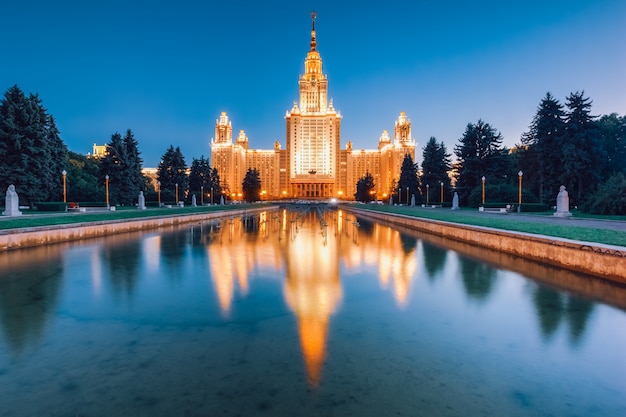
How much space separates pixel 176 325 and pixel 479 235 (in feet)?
45.8

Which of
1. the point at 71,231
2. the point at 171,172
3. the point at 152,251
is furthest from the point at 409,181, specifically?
the point at 152,251

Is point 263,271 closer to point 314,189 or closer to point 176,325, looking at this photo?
point 176,325

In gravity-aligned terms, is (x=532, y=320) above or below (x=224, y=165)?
below

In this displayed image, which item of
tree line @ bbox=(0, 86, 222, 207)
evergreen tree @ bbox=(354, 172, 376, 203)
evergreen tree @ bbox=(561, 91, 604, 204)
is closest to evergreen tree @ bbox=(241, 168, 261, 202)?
evergreen tree @ bbox=(354, 172, 376, 203)

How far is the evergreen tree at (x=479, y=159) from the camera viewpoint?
167ft

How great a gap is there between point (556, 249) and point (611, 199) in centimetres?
2153

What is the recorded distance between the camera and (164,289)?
8.65 meters

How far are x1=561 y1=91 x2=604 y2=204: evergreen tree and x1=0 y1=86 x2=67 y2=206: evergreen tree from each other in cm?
5353

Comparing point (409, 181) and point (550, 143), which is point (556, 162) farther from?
point (409, 181)

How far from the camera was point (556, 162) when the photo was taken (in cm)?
4334

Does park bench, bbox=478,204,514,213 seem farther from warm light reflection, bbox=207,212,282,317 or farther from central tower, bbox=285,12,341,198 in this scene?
central tower, bbox=285,12,341,198

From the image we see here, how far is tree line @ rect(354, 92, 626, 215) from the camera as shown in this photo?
39628 millimetres

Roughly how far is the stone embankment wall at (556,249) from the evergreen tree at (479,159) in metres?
36.1

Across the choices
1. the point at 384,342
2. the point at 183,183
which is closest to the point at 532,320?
the point at 384,342
